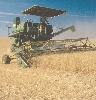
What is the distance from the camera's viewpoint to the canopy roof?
20.7 m

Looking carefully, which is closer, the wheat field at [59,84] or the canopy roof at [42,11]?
the wheat field at [59,84]

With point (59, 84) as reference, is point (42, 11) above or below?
above

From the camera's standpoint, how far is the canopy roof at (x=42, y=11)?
68.0 ft

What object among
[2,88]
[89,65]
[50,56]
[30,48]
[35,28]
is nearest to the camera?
[2,88]

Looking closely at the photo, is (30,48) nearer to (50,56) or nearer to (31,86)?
(50,56)

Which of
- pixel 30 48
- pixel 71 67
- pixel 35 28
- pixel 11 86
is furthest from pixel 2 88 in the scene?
pixel 35 28

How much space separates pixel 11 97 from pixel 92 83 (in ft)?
11.9

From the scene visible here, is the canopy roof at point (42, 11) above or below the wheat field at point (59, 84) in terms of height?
above

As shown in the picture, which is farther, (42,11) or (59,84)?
(42,11)

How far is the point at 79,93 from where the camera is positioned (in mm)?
8055

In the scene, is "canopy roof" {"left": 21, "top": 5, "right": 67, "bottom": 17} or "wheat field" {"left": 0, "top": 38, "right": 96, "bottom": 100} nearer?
"wheat field" {"left": 0, "top": 38, "right": 96, "bottom": 100}

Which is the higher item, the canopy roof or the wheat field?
the canopy roof

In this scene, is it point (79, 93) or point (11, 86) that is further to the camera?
point (11, 86)

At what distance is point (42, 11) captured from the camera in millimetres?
21594
